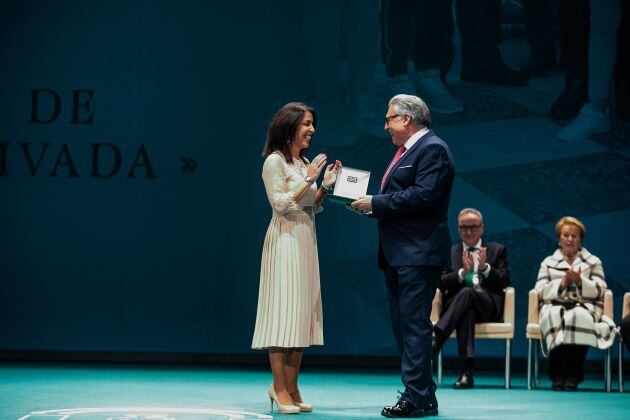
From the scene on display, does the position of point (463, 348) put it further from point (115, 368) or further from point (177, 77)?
point (177, 77)

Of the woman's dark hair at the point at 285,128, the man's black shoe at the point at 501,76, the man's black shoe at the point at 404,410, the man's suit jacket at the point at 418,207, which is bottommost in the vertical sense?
the man's black shoe at the point at 404,410

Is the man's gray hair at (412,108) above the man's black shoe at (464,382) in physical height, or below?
above

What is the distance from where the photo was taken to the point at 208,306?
8.08 metres

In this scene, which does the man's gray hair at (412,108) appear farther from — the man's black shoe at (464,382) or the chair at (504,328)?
the man's black shoe at (464,382)

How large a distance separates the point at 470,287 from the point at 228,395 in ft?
6.51

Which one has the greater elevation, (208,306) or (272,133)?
(272,133)

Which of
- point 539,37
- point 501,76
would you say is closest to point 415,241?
point 501,76

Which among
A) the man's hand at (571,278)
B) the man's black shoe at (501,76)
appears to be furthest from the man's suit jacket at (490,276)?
the man's black shoe at (501,76)

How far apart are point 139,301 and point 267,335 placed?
11.7ft

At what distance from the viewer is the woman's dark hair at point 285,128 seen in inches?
192

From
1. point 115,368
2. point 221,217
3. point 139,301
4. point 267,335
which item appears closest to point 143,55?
point 221,217

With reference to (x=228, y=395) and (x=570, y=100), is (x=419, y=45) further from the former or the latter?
(x=228, y=395)

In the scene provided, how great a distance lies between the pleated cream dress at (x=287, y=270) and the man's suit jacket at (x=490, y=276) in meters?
2.11

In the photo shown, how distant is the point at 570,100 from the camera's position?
783 cm
